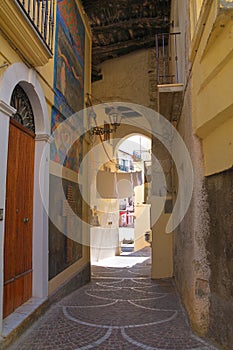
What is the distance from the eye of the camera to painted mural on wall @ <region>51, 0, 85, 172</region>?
6004 mm

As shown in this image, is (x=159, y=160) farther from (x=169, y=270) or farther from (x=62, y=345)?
(x=62, y=345)

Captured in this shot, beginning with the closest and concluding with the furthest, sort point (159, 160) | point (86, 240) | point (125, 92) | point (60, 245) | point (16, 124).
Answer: point (16, 124), point (60, 245), point (86, 240), point (159, 160), point (125, 92)

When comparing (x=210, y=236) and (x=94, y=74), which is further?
(x=94, y=74)

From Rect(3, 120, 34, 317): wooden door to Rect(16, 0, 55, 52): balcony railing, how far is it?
1482 mm

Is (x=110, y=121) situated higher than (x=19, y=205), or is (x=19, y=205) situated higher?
(x=110, y=121)

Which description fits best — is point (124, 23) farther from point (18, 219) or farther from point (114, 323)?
point (114, 323)

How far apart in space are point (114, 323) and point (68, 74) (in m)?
5.01

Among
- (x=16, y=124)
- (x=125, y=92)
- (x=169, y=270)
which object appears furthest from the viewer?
(x=125, y=92)

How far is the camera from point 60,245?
19.3 feet

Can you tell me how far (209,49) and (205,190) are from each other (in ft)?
5.60

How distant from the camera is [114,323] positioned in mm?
4453

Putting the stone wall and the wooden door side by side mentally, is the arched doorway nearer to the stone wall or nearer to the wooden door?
the wooden door

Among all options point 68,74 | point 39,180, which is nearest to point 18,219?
point 39,180

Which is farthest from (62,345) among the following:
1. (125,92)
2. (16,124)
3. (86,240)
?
(125,92)
